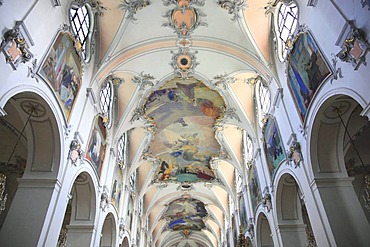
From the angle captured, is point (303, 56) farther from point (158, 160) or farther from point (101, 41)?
point (158, 160)

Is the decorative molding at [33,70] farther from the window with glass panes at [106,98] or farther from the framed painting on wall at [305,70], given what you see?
the framed painting on wall at [305,70]

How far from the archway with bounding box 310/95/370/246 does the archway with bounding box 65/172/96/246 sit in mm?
8370

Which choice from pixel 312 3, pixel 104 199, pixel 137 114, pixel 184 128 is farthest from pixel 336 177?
pixel 184 128

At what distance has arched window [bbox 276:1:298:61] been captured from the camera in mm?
10859

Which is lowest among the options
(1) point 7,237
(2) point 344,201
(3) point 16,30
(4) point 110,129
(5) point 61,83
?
(1) point 7,237

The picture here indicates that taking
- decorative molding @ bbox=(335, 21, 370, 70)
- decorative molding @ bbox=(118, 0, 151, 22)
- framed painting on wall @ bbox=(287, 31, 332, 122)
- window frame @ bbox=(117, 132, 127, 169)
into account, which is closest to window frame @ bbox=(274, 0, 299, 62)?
framed painting on wall @ bbox=(287, 31, 332, 122)

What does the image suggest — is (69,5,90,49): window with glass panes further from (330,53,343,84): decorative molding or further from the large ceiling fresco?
(330,53,343,84): decorative molding

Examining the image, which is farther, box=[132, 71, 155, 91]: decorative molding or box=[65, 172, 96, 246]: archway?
box=[132, 71, 155, 91]: decorative molding

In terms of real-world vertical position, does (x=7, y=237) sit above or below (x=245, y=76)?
below

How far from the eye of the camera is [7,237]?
→ 8.14 m

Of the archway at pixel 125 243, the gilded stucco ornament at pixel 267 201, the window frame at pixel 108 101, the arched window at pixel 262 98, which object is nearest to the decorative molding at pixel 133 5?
the window frame at pixel 108 101

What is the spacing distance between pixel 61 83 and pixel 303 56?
7.64m

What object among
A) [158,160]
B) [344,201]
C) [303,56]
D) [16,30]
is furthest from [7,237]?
[158,160]

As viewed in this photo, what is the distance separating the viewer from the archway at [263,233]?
15984 millimetres
